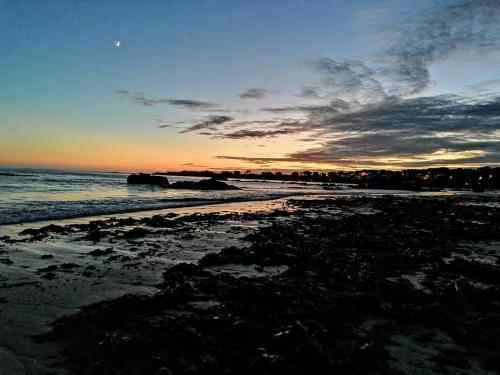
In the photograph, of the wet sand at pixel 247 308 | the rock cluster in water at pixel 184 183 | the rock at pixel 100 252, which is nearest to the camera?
the wet sand at pixel 247 308


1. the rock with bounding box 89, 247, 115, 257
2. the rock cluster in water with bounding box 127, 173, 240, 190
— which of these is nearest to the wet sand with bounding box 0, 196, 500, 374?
the rock with bounding box 89, 247, 115, 257

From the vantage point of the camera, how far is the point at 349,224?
48.6 feet

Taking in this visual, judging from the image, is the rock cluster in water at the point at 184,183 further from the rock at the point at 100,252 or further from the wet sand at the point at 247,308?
the rock at the point at 100,252

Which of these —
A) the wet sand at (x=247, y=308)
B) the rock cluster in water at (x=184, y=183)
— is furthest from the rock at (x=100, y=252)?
the rock cluster in water at (x=184, y=183)

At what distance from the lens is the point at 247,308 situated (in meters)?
4.96

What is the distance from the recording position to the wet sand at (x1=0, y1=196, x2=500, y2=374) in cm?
355

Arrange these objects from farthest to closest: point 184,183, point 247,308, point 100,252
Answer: point 184,183, point 100,252, point 247,308

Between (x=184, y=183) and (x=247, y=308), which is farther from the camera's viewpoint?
(x=184, y=183)

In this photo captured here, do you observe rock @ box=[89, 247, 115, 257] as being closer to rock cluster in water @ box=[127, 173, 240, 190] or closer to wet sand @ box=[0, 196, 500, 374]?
wet sand @ box=[0, 196, 500, 374]

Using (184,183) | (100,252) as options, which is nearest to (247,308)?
(100,252)

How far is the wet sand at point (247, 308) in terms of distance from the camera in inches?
140

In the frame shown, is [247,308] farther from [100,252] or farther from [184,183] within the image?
Result: [184,183]

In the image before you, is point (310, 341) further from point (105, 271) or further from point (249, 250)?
point (249, 250)

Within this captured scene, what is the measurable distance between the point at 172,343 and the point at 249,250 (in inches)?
209
